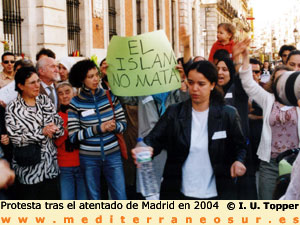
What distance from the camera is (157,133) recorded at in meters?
3.37

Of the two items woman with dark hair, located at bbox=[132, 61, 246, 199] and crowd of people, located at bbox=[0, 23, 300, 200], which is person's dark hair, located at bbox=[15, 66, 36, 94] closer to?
crowd of people, located at bbox=[0, 23, 300, 200]

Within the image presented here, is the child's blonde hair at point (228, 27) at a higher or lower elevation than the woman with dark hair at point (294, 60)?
higher

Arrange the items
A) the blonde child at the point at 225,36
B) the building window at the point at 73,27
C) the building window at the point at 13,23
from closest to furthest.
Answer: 1. the blonde child at the point at 225,36
2. the building window at the point at 13,23
3. the building window at the point at 73,27

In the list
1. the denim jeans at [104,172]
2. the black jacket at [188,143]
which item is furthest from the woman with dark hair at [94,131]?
the black jacket at [188,143]

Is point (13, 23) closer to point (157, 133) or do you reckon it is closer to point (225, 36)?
point (225, 36)

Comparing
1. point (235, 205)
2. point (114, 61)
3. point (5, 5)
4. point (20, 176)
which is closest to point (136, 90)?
point (114, 61)

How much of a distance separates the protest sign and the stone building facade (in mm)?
5872

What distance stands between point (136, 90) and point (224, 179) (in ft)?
4.35

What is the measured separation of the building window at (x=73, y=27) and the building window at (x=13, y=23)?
2.55 metres

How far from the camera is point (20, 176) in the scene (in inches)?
170

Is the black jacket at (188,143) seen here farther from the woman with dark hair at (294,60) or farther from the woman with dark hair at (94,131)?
the woman with dark hair at (294,60)

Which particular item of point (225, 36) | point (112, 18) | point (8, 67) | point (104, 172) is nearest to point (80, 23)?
point (112, 18)

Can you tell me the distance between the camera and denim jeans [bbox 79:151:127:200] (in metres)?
4.45

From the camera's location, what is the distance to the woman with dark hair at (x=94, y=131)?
4.43 metres
